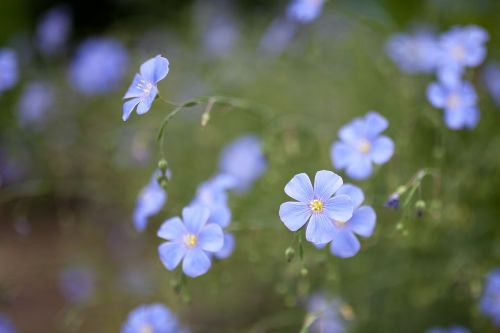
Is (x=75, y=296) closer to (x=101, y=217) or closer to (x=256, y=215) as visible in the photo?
(x=101, y=217)

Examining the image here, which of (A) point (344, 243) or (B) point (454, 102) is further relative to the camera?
(B) point (454, 102)

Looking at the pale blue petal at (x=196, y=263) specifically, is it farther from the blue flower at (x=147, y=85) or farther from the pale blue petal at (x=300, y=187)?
the blue flower at (x=147, y=85)

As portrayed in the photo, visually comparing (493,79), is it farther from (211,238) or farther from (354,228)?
(211,238)

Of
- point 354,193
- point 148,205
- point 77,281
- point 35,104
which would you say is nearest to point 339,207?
point 354,193

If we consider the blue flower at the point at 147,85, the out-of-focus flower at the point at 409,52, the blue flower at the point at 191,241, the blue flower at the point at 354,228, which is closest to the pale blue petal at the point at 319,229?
the blue flower at the point at 354,228

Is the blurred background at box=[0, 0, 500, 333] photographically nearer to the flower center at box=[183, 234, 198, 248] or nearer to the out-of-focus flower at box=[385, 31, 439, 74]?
the out-of-focus flower at box=[385, 31, 439, 74]

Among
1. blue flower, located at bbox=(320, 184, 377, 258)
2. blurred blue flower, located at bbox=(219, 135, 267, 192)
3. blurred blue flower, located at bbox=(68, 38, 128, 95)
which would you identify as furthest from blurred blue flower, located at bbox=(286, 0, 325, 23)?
blurred blue flower, located at bbox=(68, 38, 128, 95)
